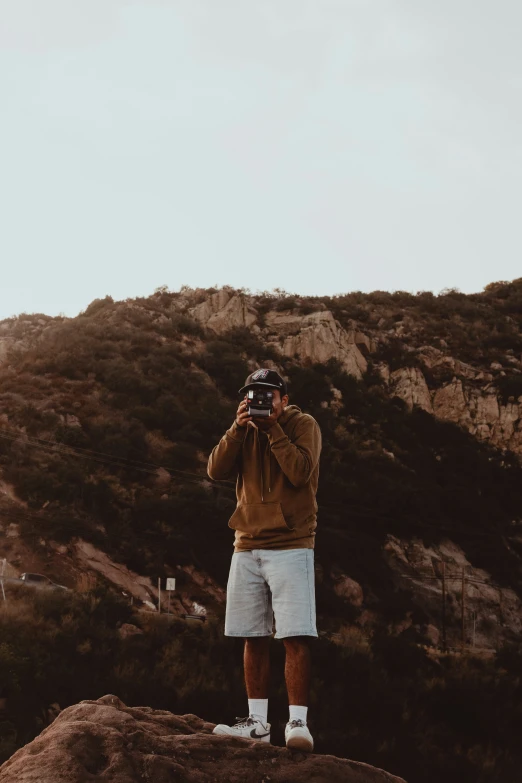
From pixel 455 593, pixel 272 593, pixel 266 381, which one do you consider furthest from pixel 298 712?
pixel 455 593

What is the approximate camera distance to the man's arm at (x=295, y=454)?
4.49 meters

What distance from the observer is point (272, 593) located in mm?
4496

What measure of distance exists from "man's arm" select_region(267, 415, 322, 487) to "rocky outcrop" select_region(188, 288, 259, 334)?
36.4m

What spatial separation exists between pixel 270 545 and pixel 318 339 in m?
35.9

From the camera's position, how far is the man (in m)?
4.38

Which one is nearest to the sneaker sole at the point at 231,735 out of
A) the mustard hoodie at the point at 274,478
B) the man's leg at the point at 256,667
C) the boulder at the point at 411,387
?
the man's leg at the point at 256,667

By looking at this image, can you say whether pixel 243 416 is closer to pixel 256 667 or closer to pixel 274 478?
pixel 274 478

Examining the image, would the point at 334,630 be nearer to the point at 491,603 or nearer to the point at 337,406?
the point at 491,603

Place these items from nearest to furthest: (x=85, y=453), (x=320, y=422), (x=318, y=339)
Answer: (x=85, y=453) → (x=320, y=422) → (x=318, y=339)

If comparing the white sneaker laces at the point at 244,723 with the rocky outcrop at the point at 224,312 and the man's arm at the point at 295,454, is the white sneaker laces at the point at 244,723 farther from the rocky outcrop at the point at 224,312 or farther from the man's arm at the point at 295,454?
the rocky outcrop at the point at 224,312

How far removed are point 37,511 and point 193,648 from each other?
7017mm

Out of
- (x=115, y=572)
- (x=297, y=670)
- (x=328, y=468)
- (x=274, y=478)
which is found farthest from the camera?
(x=328, y=468)

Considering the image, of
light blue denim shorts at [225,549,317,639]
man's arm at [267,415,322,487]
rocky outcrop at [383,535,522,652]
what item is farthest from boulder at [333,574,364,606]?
man's arm at [267,415,322,487]

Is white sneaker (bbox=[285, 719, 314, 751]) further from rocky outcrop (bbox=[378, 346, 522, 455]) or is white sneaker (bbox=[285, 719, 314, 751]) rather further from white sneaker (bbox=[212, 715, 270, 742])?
rocky outcrop (bbox=[378, 346, 522, 455])
